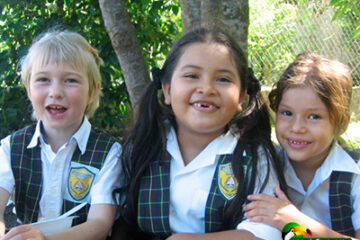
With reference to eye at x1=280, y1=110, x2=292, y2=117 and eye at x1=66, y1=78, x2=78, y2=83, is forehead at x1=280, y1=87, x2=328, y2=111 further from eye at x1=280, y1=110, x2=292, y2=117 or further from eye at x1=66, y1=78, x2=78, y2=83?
→ eye at x1=66, y1=78, x2=78, y2=83

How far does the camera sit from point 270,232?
157 cm

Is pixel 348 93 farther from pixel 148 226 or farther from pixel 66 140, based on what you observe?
pixel 66 140

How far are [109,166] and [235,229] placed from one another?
67 cm

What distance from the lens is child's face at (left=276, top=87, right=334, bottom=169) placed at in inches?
68.7

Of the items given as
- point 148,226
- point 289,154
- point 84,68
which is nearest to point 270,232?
point 289,154

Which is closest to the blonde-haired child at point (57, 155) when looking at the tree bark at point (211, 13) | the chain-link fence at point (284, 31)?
the tree bark at point (211, 13)

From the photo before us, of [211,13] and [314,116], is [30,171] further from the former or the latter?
[314,116]

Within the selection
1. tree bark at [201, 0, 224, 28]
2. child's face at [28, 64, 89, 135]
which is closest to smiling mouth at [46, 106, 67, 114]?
child's face at [28, 64, 89, 135]

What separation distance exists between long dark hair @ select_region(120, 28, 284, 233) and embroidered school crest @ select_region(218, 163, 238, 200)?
0.9 inches

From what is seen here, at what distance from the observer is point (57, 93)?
1.82 metres

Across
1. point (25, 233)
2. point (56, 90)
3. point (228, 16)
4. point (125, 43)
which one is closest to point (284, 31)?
point (228, 16)

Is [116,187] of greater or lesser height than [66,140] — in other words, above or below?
below

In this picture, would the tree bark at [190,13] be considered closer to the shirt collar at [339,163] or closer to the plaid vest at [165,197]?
the plaid vest at [165,197]

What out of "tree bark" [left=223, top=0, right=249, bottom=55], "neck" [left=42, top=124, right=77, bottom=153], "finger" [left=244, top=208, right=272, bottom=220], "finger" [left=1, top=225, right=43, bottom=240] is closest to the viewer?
"finger" [left=1, top=225, right=43, bottom=240]
